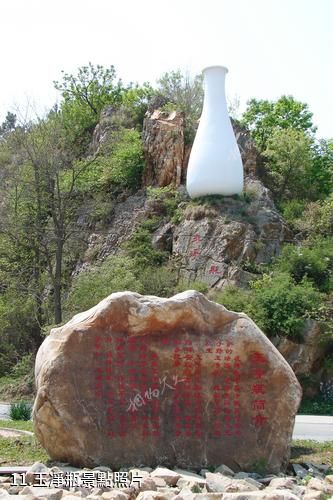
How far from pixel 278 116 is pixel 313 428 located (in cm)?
1999

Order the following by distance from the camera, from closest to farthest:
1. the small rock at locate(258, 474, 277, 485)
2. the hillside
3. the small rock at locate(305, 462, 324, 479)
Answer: the small rock at locate(258, 474, 277, 485), the small rock at locate(305, 462, 324, 479), the hillside

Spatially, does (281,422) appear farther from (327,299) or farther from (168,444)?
(327,299)

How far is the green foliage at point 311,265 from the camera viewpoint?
1541cm

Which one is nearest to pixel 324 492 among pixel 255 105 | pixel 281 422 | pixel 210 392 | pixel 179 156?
pixel 281 422

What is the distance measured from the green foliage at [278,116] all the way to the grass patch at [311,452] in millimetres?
20241

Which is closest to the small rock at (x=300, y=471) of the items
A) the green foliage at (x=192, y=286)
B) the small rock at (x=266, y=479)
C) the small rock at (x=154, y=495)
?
the small rock at (x=266, y=479)

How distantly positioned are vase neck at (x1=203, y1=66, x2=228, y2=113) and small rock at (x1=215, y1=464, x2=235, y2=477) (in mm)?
13319

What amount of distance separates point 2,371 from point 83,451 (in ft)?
37.3

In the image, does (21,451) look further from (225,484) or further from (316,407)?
(316,407)

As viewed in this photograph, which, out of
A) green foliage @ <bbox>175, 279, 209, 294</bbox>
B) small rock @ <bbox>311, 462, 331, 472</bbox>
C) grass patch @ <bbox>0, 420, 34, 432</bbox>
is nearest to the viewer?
small rock @ <bbox>311, 462, 331, 472</bbox>

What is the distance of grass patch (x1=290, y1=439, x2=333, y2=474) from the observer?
6.75 metres

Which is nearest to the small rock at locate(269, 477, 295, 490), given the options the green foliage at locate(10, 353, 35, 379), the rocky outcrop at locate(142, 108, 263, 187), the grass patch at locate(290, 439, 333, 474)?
the grass patch at locate(290, 439, 333, 474)

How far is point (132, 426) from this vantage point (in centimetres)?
610

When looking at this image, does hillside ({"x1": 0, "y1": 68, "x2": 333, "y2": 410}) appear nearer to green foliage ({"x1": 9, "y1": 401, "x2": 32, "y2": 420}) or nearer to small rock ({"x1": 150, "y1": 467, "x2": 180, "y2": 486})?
green foliage ({"x1": 9, "y1": 401, "x2": 32, "y2": 420})
